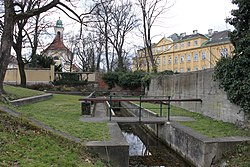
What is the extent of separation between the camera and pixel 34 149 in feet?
15.5

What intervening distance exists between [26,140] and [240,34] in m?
7.22

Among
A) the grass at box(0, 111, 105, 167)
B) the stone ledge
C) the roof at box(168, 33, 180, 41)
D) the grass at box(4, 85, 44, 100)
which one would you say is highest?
the roof at box(168, 33, 180, 41)

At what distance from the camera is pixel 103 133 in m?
7.09

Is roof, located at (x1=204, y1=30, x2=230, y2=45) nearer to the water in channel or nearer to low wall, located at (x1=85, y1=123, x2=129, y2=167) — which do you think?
the water in channel

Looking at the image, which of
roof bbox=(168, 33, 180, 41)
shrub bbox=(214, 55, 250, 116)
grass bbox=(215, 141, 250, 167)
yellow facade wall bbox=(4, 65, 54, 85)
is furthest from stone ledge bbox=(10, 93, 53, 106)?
roof bbox=(168, 33, 180, 41)

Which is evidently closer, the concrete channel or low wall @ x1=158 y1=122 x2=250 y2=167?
the concrete channel

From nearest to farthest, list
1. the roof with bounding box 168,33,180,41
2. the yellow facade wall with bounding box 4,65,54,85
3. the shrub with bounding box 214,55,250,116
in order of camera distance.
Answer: the shrub with bounding box 214,55,250,116, the yellow facade wall with bounding box 4,65,54,85, the roof with bounding box 168,33,180,41

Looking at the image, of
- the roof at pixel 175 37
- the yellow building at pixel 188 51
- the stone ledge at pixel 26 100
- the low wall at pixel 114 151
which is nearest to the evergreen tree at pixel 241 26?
the low wall at pixel 114 151

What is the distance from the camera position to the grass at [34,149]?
4.23 meters

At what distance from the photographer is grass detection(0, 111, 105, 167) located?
4.23m

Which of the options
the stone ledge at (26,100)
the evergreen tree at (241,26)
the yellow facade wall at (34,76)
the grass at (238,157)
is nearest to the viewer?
the grass at (238,157)

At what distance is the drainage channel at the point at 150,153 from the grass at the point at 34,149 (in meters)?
2.60

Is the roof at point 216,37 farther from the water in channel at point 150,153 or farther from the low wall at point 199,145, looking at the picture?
the low wall at point 199,145

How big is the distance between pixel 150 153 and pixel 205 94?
4180mm
